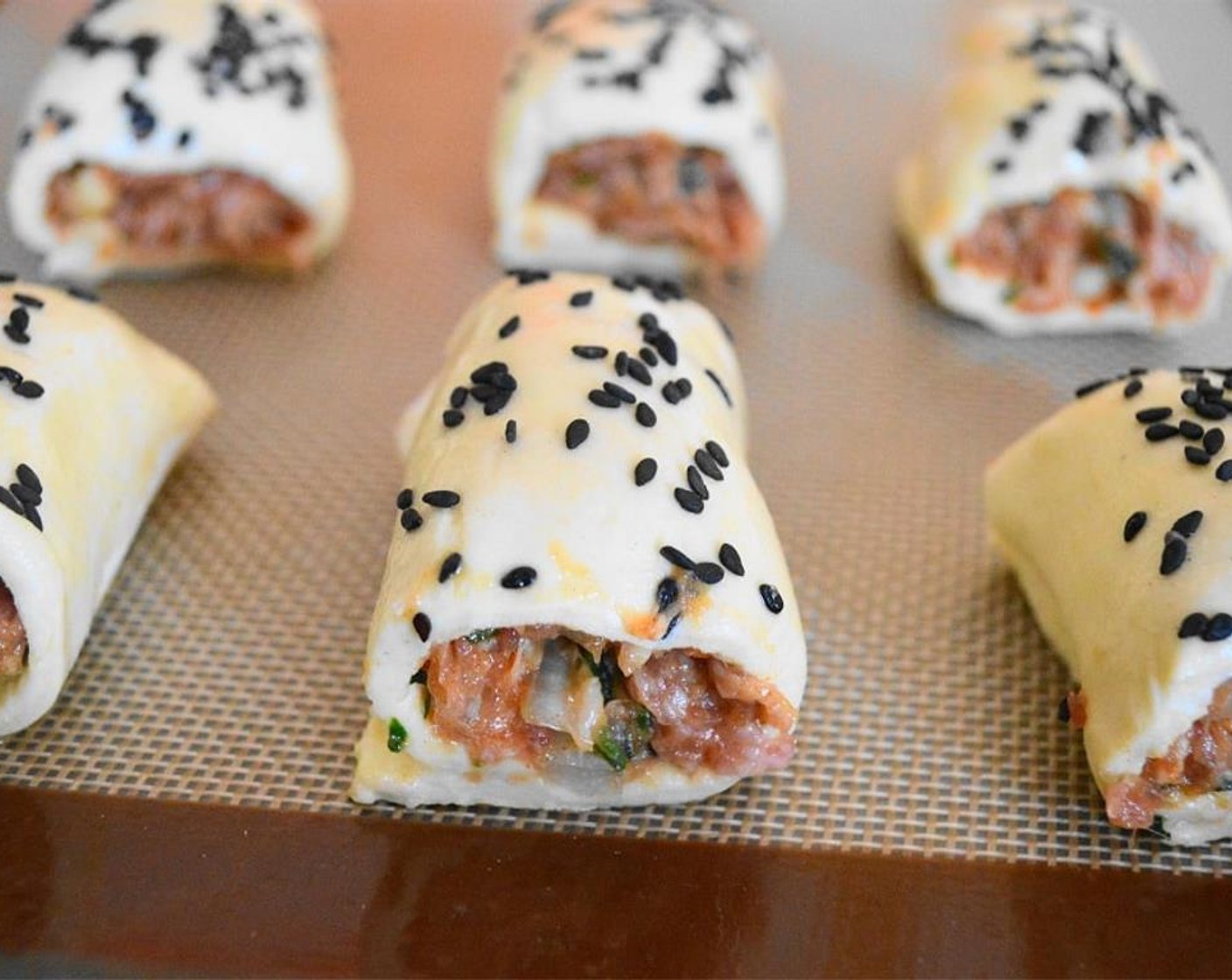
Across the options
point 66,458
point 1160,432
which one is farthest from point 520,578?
point 1160,432

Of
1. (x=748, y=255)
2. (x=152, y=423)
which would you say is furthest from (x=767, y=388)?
(x=152, y=423)

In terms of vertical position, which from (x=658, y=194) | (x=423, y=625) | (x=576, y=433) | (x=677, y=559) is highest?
(x=658, y=194)

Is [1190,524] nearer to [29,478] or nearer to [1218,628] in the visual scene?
[1218,628]

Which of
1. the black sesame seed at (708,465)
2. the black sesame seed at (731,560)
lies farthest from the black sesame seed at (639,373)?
the black sesame seed at (731,560)

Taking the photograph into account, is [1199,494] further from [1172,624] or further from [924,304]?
[924,304]

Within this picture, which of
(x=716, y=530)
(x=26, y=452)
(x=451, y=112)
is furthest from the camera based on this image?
(x=451, y=112)

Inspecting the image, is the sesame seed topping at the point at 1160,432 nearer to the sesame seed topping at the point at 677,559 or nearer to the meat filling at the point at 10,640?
the sesame seed topping at the point at 677,559
